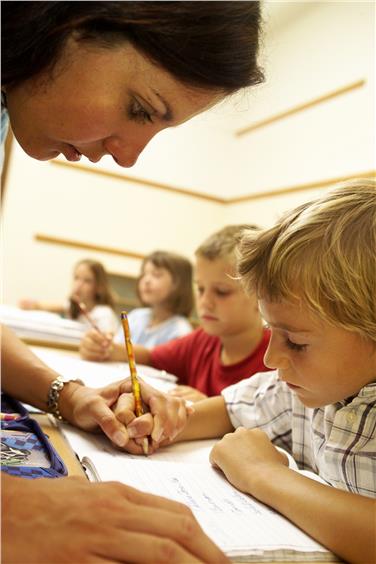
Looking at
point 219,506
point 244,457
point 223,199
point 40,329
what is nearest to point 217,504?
point 219,506

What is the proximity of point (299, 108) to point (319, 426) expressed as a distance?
7.81 feet

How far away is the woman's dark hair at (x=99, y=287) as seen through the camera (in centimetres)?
286

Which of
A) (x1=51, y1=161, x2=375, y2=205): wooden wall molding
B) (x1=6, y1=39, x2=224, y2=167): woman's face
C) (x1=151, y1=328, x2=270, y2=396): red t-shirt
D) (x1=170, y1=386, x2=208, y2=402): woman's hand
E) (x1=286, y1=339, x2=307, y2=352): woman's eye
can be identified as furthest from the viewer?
(x1=51, y1=161, x2=375, y2=205): wooden wall molding

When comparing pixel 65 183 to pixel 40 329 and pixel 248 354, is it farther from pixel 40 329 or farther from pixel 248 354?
pixel 248 354

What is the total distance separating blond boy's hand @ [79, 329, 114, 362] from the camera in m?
1.46

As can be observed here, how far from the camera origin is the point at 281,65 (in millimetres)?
3100

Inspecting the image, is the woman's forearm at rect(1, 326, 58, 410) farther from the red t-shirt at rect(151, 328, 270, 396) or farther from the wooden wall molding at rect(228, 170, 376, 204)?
the wooden wall molding at rect(228, 170, 376, 204)

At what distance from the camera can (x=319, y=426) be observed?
0.80 metres

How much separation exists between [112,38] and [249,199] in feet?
8.92

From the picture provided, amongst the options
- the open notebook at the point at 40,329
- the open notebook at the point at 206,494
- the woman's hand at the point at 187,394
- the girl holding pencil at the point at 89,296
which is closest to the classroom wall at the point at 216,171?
the girl holding pencil at the point at 89,296

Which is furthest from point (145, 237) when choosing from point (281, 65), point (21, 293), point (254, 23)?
point (254, 23)

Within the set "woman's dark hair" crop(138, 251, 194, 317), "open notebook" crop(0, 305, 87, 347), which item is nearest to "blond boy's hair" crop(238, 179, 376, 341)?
"open notebook" crop(0, 305, 87, 347)

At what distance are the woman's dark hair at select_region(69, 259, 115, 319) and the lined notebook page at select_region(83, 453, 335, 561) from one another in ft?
7.16

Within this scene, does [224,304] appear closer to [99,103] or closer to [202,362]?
[202,362]
